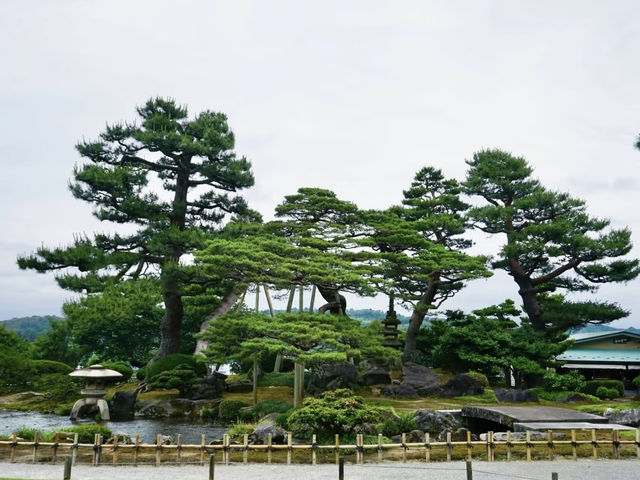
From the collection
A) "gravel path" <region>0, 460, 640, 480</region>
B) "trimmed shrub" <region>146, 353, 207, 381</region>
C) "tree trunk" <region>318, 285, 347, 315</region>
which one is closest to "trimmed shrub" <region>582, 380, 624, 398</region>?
"tree trunk" <region>318, 285, 347, 315</region>

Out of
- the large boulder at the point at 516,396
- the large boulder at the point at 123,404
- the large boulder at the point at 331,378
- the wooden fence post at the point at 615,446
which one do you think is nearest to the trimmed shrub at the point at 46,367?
the large boulder at the point at 123,404

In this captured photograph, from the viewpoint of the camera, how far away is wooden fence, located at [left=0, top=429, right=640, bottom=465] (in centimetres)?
1112

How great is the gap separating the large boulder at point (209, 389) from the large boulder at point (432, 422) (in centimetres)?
984

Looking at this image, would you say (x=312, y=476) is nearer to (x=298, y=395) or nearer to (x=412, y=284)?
(x=298, y=395)

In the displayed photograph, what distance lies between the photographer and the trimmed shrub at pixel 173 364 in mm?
22938

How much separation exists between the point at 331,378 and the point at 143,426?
760 cm

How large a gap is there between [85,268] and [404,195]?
1855cm

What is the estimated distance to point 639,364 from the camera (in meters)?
28.7

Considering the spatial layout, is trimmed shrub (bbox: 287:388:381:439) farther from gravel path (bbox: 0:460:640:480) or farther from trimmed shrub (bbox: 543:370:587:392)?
trimmed shrub (bbox: 543:370:587:392)

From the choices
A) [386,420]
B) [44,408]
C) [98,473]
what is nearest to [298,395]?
[386,420]

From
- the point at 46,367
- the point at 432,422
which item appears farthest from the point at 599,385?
the point at 46,367

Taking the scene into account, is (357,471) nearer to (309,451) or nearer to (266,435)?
(309,451)

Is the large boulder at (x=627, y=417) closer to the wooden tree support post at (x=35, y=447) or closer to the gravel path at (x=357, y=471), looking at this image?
the gravel path at (x=357, y=471)

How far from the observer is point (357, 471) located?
33.9ft
